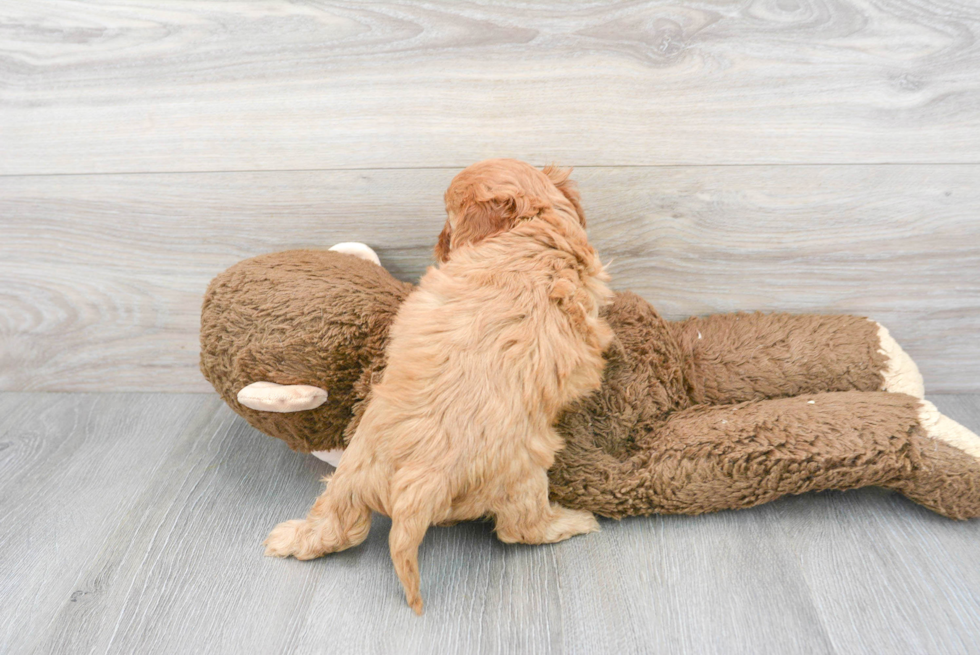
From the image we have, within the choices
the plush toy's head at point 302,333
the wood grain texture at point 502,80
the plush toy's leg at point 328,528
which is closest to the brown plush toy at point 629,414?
the plush toy's head at point 302,333

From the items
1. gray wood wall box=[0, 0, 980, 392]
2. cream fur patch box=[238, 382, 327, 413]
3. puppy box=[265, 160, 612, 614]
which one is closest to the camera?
puppy box=[265, 160, 612, 614]

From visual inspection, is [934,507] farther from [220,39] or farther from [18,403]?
[18,403]

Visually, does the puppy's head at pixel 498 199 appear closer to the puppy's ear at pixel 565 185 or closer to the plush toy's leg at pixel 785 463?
the puppy's ear at pixel 565 185

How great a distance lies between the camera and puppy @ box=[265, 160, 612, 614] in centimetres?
76

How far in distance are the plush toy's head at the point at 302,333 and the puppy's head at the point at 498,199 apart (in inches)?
6.4

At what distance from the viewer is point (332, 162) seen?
1.08m

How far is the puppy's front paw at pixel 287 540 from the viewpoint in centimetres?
90

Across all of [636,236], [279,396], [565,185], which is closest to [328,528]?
[279,396]

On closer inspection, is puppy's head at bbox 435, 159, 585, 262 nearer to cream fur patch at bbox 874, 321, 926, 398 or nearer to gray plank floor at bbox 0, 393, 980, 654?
gray plank floor at bbox 0, 393, 980, 654

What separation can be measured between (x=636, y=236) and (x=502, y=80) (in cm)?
34

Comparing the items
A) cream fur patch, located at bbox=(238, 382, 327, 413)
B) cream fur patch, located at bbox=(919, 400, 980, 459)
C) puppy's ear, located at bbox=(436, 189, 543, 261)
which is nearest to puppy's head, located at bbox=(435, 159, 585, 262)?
puppy's ear, located at bbox=(436, 189, 543, 261)

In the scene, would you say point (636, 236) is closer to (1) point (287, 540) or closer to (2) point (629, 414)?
(2) point (629, 414)

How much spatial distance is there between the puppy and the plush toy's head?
80 mm

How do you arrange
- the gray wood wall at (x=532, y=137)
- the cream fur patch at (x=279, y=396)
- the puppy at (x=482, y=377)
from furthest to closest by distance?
the gray wood wall at (x=532, y=137) → the cream fur patch at (x=279, y=396) → the puppy at (x=482, y=377)
